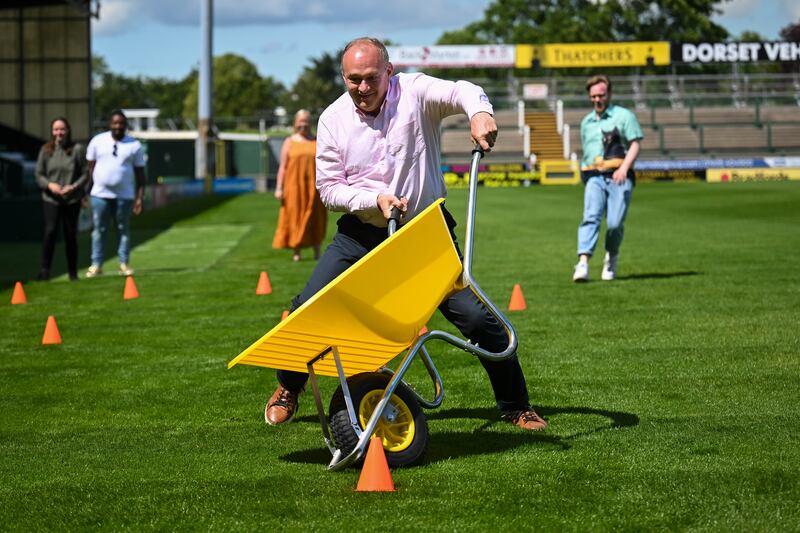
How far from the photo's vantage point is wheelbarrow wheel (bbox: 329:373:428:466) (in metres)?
5.60

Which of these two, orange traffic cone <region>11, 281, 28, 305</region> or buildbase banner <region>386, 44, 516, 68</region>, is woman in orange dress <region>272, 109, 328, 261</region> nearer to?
orange traffic cone <region>11, 281, 28, 305</region>

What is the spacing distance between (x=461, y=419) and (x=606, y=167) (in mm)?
6815

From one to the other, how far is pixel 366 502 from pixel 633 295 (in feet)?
25.0

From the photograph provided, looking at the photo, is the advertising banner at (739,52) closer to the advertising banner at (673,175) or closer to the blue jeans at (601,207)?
the advertising banner at (673,175)

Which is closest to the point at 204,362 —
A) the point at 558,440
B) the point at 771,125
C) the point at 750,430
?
the point at 558,440

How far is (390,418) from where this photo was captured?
5.69 m

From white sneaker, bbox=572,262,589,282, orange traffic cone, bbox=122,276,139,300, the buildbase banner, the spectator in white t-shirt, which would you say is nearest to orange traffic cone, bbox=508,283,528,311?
white sneaker, bbox=572,262,589,282

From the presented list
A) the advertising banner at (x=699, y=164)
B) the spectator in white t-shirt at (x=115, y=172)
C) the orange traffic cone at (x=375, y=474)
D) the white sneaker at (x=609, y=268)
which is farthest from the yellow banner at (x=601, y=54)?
the orange traffic cone at (x=375, y=474)

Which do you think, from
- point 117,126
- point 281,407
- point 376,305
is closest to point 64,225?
point 117,126

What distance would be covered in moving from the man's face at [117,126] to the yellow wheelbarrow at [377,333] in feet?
34.5

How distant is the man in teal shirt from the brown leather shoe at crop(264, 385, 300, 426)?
6.79m

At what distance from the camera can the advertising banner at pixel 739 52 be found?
71062mm

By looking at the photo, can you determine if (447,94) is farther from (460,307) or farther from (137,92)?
(137,92)

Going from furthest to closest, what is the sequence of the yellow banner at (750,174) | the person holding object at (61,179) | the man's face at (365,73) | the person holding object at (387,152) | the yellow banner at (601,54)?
the yellow banner at (601,54), the yellow banner at (750,174), the person holding object at (61,179), the person holding object at (387,152), the man's face at (365,73)
